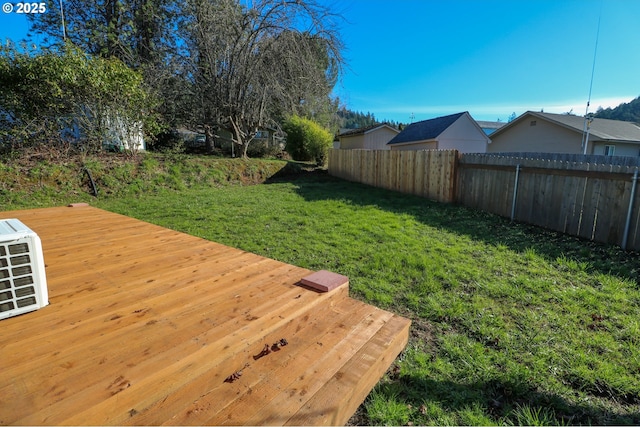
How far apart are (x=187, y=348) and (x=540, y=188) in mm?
5923

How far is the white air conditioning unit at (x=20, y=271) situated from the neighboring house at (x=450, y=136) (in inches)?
696

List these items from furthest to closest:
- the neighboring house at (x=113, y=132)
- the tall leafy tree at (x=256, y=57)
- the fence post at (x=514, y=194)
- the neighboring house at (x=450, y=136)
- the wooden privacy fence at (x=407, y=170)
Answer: the neighboring house at (x=450, y=136) < the tall leafy tree at (x=256, y=57) < the neighboring house at (x=113, y=132) < the wooden privacy fence at (x=407, y=170) < the fence post at (x=514, y=194)

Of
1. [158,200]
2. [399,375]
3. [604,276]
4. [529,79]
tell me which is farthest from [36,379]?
[529,79]

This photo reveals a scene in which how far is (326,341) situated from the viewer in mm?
1828

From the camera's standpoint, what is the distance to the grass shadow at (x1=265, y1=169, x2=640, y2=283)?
3.62m

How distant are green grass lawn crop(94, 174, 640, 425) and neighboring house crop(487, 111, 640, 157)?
49.7 ft

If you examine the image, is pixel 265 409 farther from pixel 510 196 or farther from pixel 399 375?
pixel 510 196

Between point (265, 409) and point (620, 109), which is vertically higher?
point (620, 109)

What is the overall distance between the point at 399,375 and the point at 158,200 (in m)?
7.07

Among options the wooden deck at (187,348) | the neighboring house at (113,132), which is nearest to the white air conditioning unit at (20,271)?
the wooden deck at (187,348)

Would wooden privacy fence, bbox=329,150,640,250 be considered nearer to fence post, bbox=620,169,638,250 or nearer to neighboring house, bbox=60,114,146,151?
fence post, bbox=620,169,638,250

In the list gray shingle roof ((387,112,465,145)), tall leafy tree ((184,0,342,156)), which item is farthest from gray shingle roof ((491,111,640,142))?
tall leafy tree ((184,0,342,156))

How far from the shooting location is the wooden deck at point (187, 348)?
121 cm

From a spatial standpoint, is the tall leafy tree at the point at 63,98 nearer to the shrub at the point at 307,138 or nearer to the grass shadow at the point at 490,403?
the shrub at the point at 307,138
